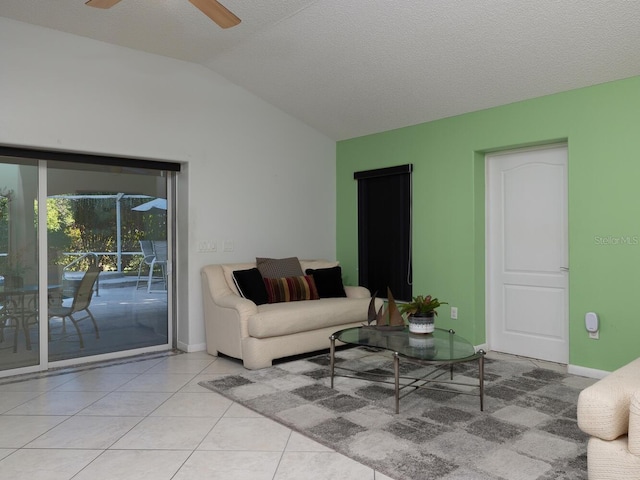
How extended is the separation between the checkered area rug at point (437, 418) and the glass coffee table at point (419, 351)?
10 centimetres

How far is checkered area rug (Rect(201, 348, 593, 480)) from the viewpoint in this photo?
2428mm

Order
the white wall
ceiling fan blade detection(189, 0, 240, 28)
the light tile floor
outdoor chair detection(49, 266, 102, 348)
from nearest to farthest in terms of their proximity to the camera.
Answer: the light tile floor → ceiling fan blade detection(189, 0, 240, 28) → the white wall → outdoor chair detection(49, 266, 102, 348)

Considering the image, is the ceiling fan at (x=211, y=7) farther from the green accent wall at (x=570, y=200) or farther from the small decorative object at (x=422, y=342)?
the green accent wall at (x=570, y=200)

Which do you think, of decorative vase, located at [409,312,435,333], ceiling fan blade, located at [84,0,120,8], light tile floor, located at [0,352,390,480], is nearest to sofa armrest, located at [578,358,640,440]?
light tile floor, located at [0,352,390,480]

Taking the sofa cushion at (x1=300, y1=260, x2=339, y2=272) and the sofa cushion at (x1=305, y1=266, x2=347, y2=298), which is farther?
the sofa cushion at (x1=300, y1=260, x2=339, y2=272)

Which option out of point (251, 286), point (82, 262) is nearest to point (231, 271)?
point (251, 286)

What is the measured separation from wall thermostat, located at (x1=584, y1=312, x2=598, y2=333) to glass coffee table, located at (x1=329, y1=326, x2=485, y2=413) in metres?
1.07

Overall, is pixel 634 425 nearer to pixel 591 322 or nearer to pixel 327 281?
pixel 591 322

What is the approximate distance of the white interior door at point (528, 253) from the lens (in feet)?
14.3

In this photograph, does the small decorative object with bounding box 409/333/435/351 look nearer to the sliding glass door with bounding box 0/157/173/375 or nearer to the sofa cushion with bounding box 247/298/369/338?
the sofa cushion with bounding box 247/298/369/338

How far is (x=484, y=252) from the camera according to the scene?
4852 mm

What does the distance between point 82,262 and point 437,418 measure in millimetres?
3372

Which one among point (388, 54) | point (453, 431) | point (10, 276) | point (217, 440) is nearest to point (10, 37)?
point (10, 276)

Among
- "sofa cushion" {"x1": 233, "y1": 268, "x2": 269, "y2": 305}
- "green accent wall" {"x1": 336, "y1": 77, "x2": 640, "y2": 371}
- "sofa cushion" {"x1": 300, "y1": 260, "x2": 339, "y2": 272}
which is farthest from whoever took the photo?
"sofa cushion" {"x1": 300, "y1": 260, "x2": 339, "y2": 272}
